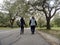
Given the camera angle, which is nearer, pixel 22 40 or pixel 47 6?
pixel 22 40

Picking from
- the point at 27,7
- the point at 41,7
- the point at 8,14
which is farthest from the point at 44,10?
the point at 8,14

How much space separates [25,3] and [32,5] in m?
1.83

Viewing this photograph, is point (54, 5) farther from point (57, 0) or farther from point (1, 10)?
point (1, 10)

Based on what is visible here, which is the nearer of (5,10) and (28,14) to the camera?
(28,14)

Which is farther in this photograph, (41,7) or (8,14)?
(8,14)

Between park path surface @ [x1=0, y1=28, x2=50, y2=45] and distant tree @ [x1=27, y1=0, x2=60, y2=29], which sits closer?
park path surface @ [x1=0, y1=28, x2=50, y2=45]

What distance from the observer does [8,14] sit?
8819cm

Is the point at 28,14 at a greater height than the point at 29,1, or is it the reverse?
the point at 29,1

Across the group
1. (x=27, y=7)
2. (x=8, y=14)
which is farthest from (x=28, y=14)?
(x=8, y=14)

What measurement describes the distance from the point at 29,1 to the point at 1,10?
43291 millimetres

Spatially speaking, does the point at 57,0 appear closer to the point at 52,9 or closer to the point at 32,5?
the point at 52,9

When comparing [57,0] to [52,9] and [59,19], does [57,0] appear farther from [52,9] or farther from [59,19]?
[59,19]

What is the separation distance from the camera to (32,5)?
49031 mm

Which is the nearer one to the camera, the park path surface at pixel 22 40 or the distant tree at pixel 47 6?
the park path surface at pixel 22 40
